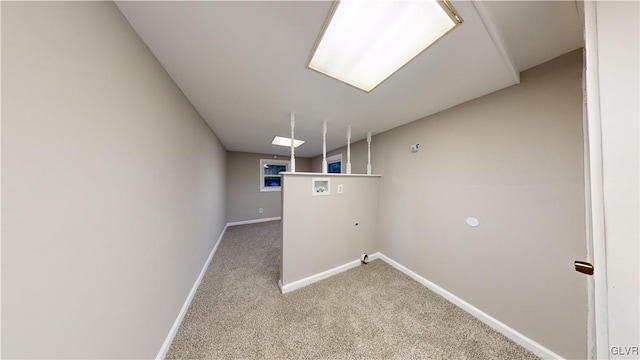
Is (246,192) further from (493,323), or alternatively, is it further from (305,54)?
(493,323)

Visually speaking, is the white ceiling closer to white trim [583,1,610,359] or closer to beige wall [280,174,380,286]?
white trim [583,1,610,359]

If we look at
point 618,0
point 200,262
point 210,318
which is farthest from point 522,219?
point 200,262

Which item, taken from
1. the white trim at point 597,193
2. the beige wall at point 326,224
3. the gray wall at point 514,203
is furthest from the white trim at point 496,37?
the beige wall at point 326,224

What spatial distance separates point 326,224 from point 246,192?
3.08 m

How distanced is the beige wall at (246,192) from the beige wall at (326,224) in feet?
9.46

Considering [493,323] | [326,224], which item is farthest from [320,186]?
[493,323]

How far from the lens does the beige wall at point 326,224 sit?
6.15ft

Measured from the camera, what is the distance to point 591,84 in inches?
16.8

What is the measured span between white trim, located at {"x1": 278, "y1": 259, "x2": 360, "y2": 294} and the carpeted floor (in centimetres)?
6

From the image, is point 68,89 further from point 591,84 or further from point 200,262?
point 200,262

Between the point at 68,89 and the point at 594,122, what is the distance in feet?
5.50

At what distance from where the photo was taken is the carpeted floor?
1239 mm

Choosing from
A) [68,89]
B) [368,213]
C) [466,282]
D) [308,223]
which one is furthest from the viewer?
[368,213]

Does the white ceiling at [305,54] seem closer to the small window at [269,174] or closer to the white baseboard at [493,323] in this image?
the white baseboard at [493,323]
